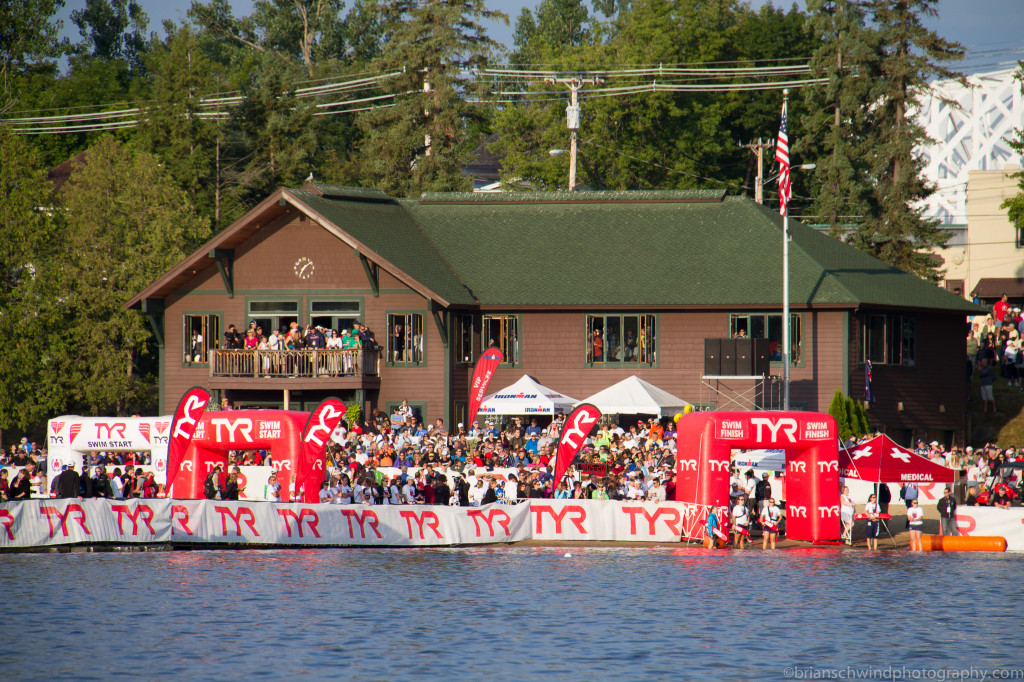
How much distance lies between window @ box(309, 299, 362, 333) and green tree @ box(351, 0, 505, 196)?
13879mm

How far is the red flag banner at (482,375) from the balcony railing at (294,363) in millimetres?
5859

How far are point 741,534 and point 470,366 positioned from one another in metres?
17.6

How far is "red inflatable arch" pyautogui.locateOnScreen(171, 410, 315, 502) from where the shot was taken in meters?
32.2

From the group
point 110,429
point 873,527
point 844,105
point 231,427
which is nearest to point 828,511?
point 873,527

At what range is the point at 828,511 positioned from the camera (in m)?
31.5

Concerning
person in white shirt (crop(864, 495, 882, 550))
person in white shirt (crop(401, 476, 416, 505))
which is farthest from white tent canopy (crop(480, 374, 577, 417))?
person in white shirt (crop(864, 495, 882, 550))

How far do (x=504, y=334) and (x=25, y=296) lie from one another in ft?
60.4

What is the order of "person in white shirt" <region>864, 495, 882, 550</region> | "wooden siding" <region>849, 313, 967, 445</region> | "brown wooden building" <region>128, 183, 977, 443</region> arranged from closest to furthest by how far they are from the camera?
"person in white shirt" <region>864, 495, 882, 550</region>, "brown wooden building" <region>128, 183, 977, 443</region>, "wooden siding" <region>849, 313, 967, 445</region>

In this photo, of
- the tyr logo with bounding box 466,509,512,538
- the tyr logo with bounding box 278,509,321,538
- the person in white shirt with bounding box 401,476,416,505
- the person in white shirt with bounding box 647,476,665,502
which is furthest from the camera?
the person in white shirt with bounding box 401,476,416,505

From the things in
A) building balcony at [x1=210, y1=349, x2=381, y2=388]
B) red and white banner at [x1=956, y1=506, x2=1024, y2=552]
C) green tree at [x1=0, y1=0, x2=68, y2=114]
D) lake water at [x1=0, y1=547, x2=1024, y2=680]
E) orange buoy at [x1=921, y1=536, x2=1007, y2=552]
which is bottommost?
lake water at [x1=0, y1=547, x2=1024, y2=680]

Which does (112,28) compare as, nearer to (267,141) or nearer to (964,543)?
(267,141)

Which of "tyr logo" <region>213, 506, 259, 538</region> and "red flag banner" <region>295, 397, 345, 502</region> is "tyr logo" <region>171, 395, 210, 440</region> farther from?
"tyr logo" <region>213, 506, 259, 538</region>

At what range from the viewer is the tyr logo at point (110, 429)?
125 ft

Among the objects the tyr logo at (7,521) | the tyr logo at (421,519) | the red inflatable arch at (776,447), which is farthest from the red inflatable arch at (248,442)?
the red inflatable arch at (776,447)
